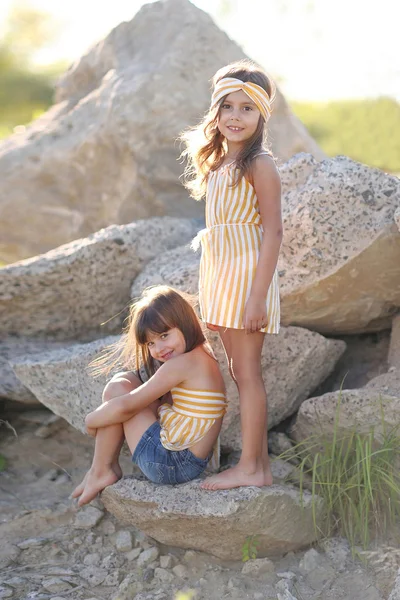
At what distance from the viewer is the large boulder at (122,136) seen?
14.4 ft

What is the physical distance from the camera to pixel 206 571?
2688mm

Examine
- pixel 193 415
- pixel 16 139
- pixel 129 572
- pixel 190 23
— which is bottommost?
pixel 129 572

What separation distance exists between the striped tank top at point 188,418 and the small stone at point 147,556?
1.28 ft

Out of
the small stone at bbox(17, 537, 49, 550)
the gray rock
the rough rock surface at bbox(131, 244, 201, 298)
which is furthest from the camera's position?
the rough rock surface at bbox(131, 244, 201, 298)

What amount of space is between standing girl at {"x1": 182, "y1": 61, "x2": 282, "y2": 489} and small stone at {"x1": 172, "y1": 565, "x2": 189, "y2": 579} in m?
0.31

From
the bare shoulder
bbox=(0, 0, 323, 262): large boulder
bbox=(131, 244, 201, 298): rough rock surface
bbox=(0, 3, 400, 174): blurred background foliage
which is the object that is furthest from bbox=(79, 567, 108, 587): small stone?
bbox=(0, 3, 400, 174): blurred background foliage

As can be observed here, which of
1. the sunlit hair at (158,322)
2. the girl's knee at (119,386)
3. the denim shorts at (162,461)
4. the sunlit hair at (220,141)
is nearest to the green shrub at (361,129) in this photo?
the sunlit hair at (220,141)

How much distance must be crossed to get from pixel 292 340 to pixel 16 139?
9.16 feet

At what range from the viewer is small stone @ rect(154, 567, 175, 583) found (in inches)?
105

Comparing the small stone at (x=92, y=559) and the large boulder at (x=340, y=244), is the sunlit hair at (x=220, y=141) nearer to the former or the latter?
the large boulder at (x=340, y=244)

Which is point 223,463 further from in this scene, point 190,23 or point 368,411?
point 190,23

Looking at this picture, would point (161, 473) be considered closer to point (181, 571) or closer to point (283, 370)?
point (181, 571)

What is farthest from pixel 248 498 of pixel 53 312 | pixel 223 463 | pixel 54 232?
pixel 54 232

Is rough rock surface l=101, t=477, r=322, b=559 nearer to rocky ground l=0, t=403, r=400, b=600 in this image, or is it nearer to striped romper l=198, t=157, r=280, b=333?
rocky ground l=0, t=403, r=400, b=600
